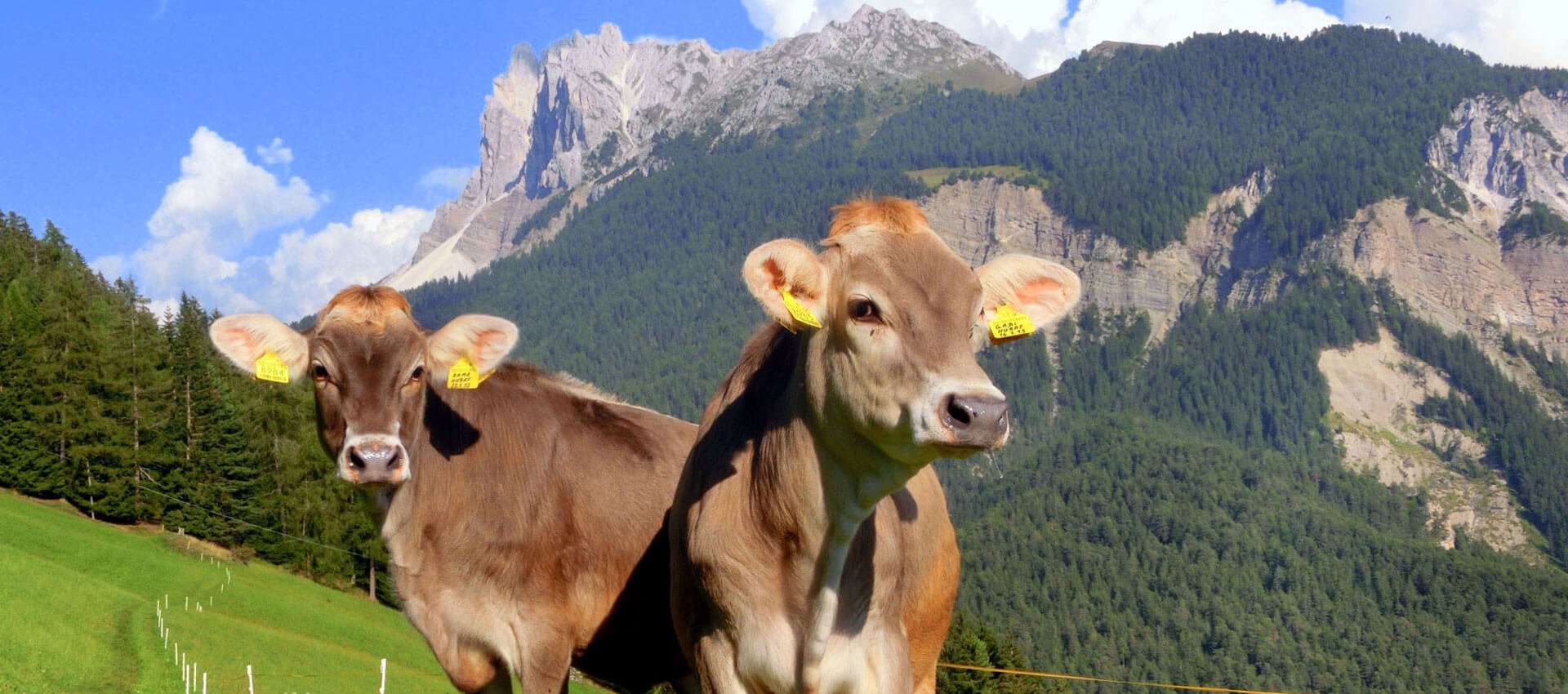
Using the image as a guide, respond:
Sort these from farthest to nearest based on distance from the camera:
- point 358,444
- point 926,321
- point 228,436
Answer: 1. point 228,436
2. point 358,444
3. point 926,321

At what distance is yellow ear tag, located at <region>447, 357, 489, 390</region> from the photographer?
9.15 metres

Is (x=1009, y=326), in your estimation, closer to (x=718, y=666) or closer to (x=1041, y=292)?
(x=1041, y=292)

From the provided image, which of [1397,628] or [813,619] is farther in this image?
[1397,628]

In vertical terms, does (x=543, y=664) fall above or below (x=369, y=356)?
below

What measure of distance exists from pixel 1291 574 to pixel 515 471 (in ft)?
690

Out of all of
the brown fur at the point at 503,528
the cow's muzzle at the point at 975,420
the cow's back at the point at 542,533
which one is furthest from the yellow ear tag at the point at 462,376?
the cow's muzzle at the point at 975,420

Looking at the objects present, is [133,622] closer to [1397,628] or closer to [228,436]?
[228,436]

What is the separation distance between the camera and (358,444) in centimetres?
810

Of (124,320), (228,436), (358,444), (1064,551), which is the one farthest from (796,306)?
(1064,551)

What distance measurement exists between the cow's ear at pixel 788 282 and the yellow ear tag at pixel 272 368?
4564 mm

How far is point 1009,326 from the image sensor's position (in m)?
6.29

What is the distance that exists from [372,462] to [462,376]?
1276mm

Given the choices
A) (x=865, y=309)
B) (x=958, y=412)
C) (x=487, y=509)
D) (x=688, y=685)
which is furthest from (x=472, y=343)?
(x=958, y=412)

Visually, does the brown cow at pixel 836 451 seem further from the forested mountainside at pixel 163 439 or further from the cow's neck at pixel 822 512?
the forested mountainside at pixel 163 439
